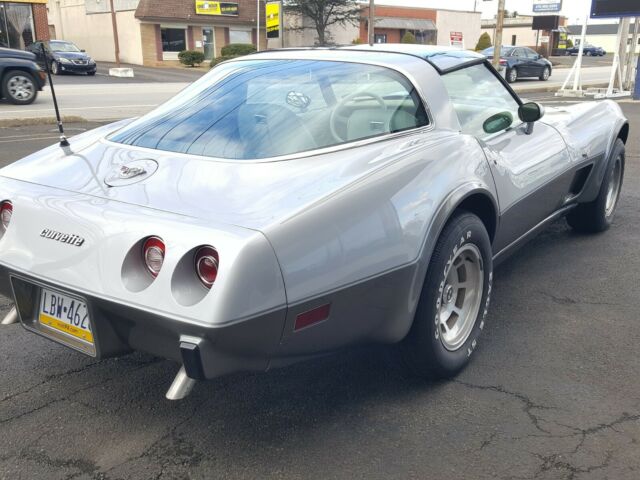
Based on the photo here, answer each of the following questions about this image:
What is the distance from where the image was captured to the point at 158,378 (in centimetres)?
288

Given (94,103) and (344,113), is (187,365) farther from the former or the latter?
(94,103)

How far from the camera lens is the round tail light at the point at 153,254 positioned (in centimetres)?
209

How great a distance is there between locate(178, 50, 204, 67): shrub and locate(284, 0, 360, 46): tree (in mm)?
8098

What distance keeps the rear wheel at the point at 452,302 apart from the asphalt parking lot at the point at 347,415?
14 cm

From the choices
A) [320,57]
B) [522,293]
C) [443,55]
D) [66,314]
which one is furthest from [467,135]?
[66,314]

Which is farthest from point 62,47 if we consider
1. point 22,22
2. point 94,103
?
point 94,103

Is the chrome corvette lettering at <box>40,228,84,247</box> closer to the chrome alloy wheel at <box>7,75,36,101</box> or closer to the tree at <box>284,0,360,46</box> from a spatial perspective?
the chrome alloy wheel at <box>7,75,36,101</box>

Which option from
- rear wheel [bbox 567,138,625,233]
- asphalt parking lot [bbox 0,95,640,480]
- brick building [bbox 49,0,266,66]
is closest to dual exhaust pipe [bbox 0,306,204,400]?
asphalt parking lot [bbox 0,95,640,480]

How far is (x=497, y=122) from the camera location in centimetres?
339

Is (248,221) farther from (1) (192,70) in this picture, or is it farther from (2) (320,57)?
(1) (192,70)

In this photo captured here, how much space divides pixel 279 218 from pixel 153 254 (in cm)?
44

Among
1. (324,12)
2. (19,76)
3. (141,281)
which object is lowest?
(19,76)

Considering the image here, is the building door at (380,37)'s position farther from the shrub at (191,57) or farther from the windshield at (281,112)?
the windshield at (281,112)

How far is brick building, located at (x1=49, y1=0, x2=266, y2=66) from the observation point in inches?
1513
